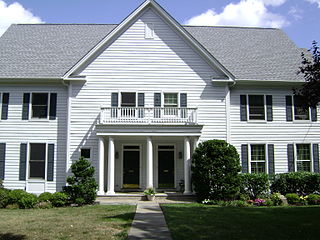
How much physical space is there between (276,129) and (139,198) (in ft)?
31.5

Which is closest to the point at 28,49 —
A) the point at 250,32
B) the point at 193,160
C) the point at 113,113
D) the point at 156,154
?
the point at 113,113

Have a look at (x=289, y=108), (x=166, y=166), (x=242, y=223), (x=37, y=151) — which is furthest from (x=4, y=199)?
(x=289, y=108)

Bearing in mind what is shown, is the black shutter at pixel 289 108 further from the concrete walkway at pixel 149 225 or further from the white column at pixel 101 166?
the white column at pixel 101 166

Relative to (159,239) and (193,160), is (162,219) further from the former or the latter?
(193,160)

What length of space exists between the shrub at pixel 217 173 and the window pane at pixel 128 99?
5.36m

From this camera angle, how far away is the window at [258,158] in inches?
747

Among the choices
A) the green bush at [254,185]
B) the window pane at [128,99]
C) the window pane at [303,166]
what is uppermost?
the window pane at [128,99]

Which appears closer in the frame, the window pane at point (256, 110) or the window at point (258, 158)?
the window at point (258, 158)

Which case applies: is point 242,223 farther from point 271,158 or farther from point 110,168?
point 271,158

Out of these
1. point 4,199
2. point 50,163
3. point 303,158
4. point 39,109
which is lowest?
point 4,199

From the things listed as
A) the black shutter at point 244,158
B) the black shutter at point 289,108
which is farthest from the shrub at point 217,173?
the black shutter at point 289,108

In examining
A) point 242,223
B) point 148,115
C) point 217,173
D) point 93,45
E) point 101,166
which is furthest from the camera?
point 93,45

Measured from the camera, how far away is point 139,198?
1681cm

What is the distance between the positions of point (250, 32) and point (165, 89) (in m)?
10.6
